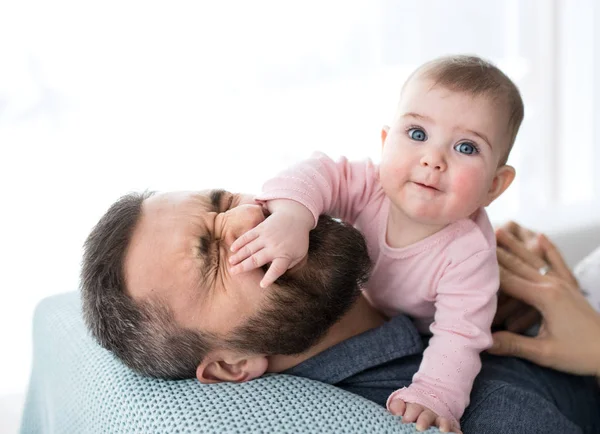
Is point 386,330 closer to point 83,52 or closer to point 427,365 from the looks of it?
point 427,365

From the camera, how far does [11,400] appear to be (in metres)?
2.47

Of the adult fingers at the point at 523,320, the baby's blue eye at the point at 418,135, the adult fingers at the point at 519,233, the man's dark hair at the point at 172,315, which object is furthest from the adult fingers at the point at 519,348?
the baby's blue eye at the point at 418,135

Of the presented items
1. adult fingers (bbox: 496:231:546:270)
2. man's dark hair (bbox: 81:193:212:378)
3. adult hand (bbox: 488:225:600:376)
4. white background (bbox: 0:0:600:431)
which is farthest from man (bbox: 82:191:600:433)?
white background (bbox: 0:0:600:431)

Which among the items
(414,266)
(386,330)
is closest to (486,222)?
(414,266)

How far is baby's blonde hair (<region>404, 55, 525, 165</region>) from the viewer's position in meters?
1.34

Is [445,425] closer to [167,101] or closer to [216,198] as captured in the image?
[216,198]

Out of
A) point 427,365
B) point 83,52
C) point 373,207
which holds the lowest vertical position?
point 427,365

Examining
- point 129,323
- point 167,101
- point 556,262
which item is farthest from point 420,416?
point 167,101

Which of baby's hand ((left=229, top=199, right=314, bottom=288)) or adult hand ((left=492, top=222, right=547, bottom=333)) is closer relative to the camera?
baby's hand ((left=229, top=199, right=314, bottom=288))

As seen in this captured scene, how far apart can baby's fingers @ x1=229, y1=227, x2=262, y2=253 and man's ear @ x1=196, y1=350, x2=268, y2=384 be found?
220mm

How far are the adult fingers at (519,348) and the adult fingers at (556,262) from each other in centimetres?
25

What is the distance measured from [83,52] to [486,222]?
147 cm

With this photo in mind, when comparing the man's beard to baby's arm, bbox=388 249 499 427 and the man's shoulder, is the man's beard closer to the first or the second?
the man's shoulder

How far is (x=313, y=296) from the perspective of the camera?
4.45 feet
